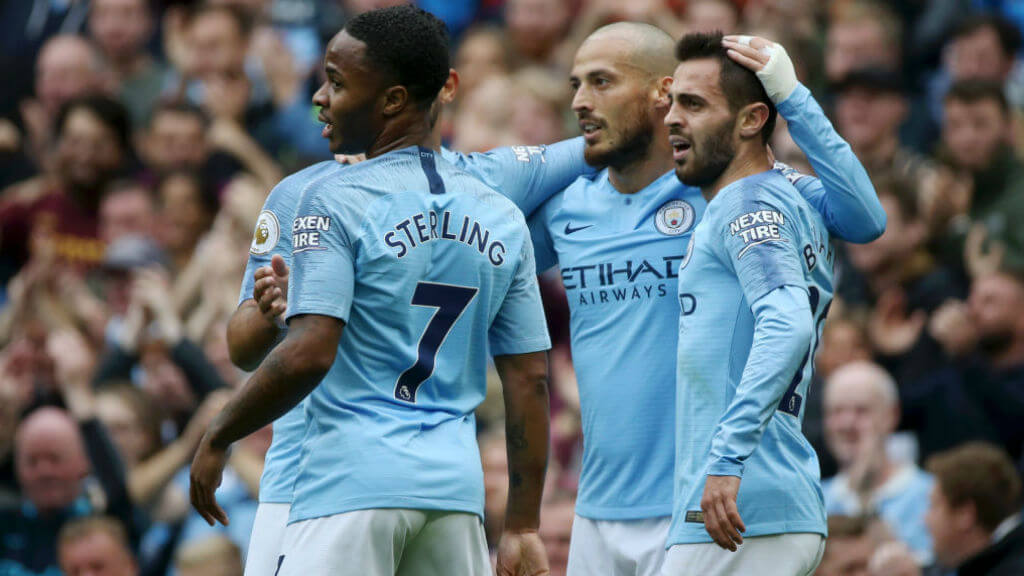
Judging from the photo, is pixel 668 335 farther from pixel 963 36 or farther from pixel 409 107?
pixel 963 36

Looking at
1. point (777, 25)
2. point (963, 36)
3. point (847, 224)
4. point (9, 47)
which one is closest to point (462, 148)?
point (777, 25)

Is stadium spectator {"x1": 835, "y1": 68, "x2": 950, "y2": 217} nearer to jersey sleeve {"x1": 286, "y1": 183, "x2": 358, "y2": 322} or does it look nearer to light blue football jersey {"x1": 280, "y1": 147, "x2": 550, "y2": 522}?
light blue football jersey {"x1": 280, "y1": 147, "x2": 550, "y2": 522}

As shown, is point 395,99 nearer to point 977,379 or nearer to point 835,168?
point 835,168

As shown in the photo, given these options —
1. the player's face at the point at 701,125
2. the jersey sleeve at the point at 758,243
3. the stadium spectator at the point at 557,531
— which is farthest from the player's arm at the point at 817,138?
the stadium spectator at the point at 557,531

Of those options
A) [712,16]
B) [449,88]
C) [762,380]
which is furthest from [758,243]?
[712,16]

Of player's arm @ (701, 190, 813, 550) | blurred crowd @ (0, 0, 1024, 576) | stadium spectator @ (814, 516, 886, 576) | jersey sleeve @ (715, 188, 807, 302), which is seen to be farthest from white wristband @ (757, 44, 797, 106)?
stadium spectator @ (814, 516, 886, 576)

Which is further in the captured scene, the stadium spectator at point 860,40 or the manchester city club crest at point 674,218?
the stadium spectator at point 860,40

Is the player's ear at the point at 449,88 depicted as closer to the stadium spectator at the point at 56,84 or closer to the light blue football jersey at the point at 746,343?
the light blue football jersey at the point at 746,343

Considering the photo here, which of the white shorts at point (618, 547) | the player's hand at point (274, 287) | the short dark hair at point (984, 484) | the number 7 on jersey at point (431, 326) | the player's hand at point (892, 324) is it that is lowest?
the short dark hair at point (984, 484)

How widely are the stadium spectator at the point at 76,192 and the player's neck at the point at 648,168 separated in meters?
6.93

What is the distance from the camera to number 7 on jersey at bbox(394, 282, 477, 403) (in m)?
4.65

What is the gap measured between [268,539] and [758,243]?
6.30 ft

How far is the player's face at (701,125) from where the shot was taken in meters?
5.21

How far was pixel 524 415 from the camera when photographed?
505 cm
